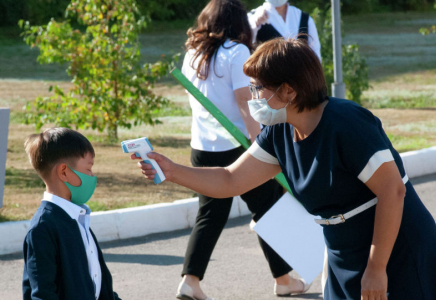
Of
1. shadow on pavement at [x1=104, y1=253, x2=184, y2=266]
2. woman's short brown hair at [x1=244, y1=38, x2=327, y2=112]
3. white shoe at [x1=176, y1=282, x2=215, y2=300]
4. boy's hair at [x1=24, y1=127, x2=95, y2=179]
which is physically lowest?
shadow on pavement at [x1=104, y1=253, x2=184, y2=266]

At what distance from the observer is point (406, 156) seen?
7285 millimetres

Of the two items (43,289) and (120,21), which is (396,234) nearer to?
(43,289)

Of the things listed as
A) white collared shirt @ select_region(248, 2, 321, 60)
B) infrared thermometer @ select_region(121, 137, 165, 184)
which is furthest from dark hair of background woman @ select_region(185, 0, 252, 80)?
infrared thermometer @ select_region(121, 137, 165, 184)

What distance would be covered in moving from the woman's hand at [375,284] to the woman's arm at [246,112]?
5.52 feet

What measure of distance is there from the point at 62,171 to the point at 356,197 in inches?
43.6

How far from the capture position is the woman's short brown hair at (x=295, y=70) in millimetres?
2350

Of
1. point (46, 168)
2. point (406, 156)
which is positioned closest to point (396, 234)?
point (46, 168)

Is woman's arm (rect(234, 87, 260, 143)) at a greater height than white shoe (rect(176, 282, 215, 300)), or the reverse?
woman's arm (rect(234, 87, 260, 143))

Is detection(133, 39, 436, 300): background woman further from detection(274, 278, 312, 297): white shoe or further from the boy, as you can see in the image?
detection(274, 278, 312, 297): white shoe

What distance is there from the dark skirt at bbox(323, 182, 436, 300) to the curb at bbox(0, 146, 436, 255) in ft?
10.3

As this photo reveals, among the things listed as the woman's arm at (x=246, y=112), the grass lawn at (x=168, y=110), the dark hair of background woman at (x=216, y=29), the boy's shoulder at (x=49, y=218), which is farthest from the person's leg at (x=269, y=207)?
the grass lawn at (x=168, y=110)

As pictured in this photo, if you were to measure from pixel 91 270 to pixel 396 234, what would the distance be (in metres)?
1.13

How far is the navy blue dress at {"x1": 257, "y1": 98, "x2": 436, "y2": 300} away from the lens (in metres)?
2.25

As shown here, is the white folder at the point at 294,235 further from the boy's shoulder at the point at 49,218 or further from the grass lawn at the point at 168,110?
the grass lawn at the point at 168,110
